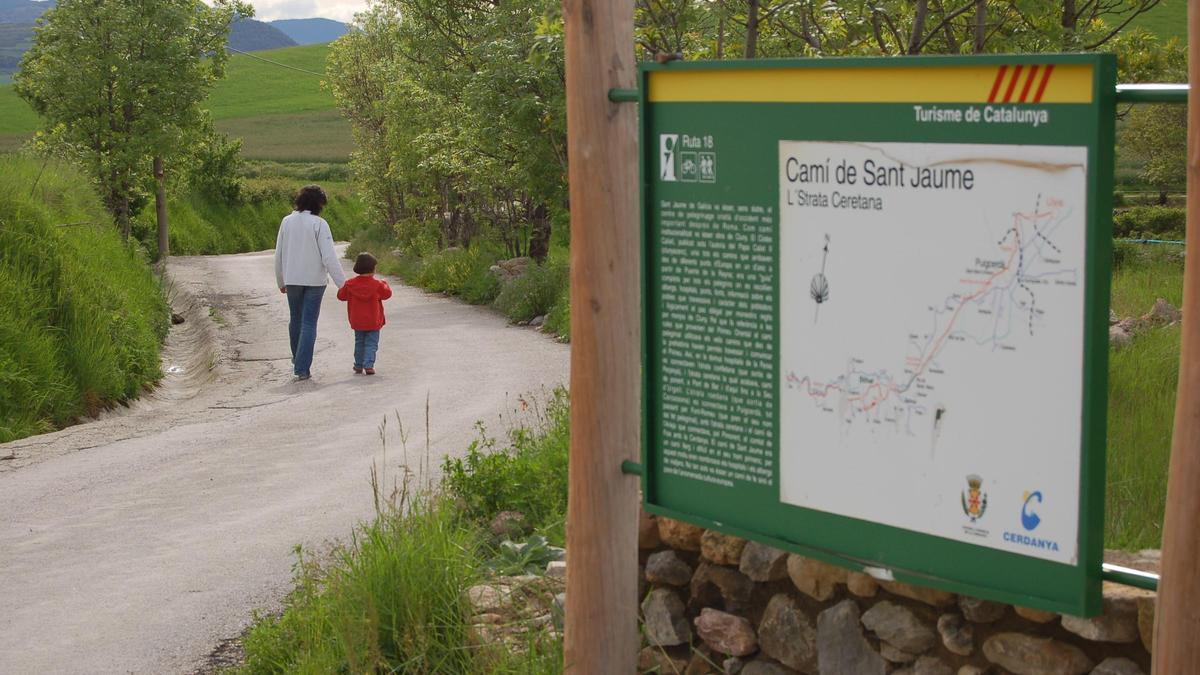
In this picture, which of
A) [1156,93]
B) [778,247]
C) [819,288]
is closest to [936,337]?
[819,288]

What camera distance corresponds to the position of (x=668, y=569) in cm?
458

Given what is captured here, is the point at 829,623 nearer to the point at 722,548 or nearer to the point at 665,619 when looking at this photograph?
the point at 722,548

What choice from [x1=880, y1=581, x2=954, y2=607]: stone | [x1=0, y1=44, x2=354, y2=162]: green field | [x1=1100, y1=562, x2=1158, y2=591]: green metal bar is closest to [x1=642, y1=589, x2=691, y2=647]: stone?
[x1=880, y1=581, x2=954, y2=607]: stone

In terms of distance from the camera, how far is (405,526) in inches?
211

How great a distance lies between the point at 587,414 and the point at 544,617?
3.88ft

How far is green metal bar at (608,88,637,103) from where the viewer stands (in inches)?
153

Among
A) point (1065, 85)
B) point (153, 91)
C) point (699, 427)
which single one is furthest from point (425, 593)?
point (153, 91)

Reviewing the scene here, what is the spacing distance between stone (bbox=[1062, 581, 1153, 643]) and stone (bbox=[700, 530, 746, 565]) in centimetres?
119

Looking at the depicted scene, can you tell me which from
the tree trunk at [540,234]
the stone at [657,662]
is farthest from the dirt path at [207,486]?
the tree trunk at [540,234]

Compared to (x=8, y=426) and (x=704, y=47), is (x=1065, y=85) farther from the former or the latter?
(x=8, y=426)

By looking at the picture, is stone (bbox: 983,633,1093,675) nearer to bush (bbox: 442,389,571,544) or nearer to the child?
bush (bbox: 442,389,571,544)

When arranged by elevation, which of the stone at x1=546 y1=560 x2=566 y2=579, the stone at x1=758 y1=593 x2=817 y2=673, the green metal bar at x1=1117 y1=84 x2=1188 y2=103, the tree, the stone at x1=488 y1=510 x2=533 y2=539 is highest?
the tree

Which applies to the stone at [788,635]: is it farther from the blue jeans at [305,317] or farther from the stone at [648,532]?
the blue jeans at [305,317]

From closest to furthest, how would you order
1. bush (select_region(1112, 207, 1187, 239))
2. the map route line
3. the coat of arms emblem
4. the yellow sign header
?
the yellow sign header → the map route line → the coat of arms emblem → bush (select_region(1112, 207, 1187, 239))
